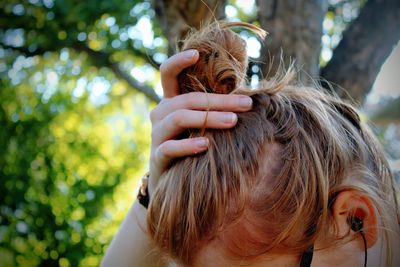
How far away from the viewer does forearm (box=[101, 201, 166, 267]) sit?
5.26 feet

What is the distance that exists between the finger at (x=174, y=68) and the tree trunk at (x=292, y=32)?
73cm

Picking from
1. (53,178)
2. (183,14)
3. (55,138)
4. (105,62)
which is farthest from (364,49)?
(55,138)

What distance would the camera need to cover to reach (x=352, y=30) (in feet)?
6.95

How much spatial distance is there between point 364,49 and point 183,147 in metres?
1.24

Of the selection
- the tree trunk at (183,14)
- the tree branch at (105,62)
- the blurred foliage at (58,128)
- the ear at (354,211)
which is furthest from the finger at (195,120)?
the tree branch at (105,62)

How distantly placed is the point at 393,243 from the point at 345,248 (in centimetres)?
13

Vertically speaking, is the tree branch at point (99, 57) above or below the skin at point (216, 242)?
above

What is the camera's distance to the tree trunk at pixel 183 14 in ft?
6.34

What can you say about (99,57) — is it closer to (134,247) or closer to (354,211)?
(134,247)

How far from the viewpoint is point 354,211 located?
3.86ft

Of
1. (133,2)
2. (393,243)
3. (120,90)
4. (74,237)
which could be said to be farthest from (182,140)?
(120,90)

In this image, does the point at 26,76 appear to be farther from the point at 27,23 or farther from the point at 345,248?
the point at 345,248

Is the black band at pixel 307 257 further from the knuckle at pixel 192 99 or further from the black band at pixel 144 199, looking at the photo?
the black band at pixel 144 199

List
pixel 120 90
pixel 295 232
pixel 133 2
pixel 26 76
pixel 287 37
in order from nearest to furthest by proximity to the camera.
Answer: pixel 295 232
pixel 287 37
pixel 133 2
pixel 26 76
pixel 120 90
